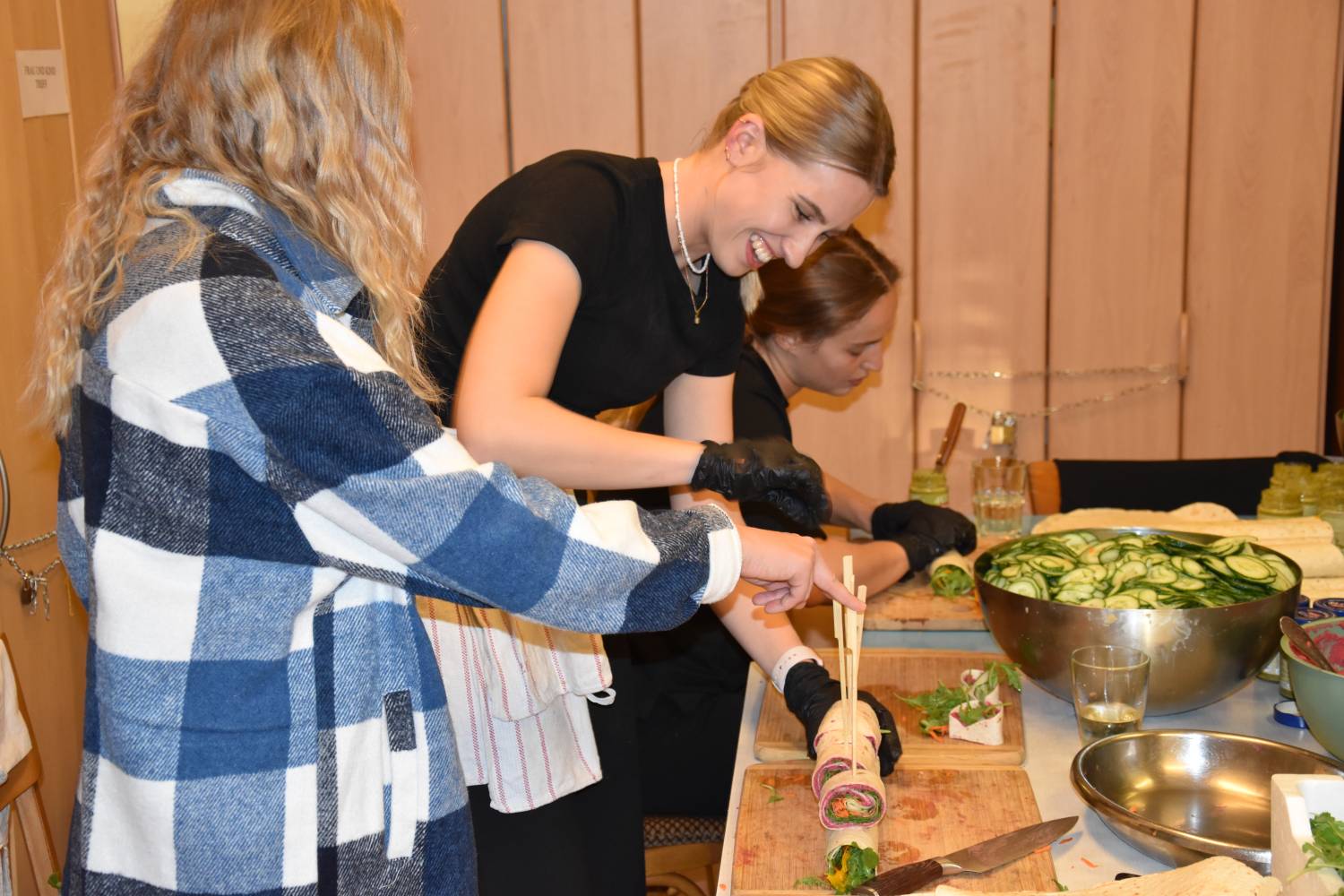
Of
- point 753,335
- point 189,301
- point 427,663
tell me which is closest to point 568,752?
point 427,663

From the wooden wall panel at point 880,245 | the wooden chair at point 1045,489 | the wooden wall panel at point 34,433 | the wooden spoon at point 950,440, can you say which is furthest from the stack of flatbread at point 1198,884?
the wooden wall panel at point 880,245

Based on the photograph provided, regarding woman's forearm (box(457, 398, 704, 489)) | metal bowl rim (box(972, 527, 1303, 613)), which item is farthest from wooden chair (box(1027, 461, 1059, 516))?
woman's forearm (box(457, 398, 704, 489))

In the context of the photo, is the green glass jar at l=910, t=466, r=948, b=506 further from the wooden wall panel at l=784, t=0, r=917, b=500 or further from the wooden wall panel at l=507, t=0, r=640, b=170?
the wooden wall panel at l=507, t=0, r=640, b=170

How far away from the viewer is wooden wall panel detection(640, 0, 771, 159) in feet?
10.8

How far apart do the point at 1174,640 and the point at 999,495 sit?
1.00 m

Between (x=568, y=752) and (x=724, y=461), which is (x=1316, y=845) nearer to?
(x=724, y=461)

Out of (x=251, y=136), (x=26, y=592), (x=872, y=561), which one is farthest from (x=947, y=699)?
(x=26, y=592)

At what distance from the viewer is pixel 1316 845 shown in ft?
2.80

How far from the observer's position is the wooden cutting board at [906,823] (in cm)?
109

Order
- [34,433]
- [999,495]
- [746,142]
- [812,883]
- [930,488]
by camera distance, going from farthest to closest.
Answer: [34,433] → [930,488] → [999,495] → [746,142] → [812,883]

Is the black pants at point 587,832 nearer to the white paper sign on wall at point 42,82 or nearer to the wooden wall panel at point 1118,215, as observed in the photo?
the white paper sign on wall at point 42,82

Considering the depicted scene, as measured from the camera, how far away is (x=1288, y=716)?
1.40m

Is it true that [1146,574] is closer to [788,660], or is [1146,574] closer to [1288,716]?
[1288,716]

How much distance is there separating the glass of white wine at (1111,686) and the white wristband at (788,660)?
0.32 metres
